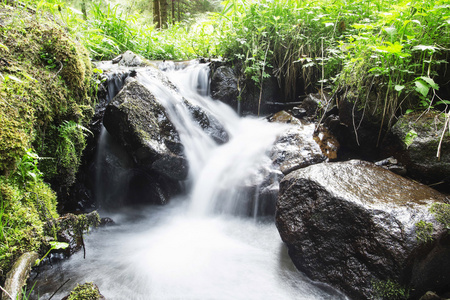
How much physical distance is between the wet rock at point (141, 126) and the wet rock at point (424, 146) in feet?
9.32

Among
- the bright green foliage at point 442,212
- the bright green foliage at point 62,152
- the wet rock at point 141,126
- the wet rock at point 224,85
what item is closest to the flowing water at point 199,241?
the wet rock at point 141,126

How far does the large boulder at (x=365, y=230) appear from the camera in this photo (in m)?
1.95

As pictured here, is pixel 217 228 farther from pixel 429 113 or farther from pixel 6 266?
pixel 429 113

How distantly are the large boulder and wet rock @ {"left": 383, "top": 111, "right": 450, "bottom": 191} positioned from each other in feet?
1.18

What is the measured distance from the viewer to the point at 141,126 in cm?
342

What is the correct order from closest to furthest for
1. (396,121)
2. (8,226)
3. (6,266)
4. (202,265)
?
(6,266) < (8,226) < (202,265) < (396,121)

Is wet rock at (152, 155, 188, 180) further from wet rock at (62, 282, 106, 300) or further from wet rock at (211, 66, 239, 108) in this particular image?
wet rock at (211, 66, 239, 108)

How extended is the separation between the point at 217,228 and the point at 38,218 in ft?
6.47

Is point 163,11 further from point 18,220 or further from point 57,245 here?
point 57,245

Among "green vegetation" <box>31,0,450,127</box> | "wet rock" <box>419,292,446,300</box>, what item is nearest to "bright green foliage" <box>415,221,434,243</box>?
"wet rock" <box>419,292,446,300</box>

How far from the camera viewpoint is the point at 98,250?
271 cm

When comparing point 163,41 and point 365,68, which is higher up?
point 163,41

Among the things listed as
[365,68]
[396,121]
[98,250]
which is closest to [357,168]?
[396,121]

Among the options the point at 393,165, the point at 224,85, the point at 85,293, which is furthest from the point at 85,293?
the point at 224,85
